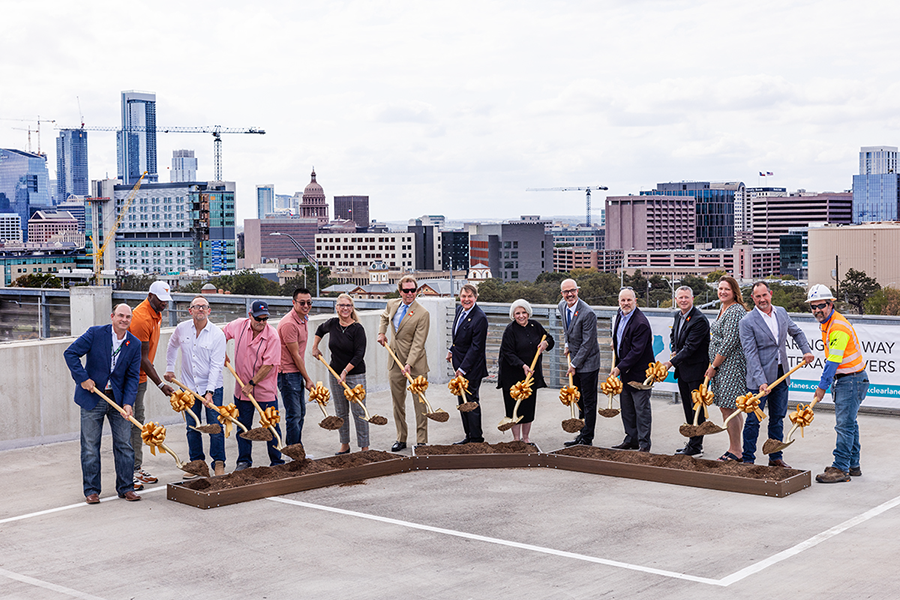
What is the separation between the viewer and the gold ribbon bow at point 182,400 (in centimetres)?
944

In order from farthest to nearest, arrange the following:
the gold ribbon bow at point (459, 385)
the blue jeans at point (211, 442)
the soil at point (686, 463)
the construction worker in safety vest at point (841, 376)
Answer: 1. the gold ribbon bow at point (459, 385)
2. the blue jeans at point (211, 442)
3. the construction worker in safety vest at point (841, 376)
4. the soil at point (686, 463)

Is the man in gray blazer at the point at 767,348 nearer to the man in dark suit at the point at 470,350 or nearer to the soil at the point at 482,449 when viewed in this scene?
the soil at the point at 482,449

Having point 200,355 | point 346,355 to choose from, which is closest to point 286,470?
point 200,355

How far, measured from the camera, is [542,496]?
9297mm

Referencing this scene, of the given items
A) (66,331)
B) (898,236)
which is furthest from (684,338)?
(898,236)

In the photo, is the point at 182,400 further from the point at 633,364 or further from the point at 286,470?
the point at 633,364

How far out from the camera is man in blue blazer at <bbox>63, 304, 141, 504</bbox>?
900cm

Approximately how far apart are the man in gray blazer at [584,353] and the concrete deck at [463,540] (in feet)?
4.03

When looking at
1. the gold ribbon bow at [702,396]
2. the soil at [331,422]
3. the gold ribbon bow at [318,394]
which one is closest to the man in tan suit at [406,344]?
the gold ribbon bow at [318,394]

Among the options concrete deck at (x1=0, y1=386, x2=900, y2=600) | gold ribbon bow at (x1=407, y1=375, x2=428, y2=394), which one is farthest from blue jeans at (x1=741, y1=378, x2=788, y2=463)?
gold ribbon bow at (x1=407, y1=375, x2=428, y2=394)

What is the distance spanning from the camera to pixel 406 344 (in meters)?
11.3

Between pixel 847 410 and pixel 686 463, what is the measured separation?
1.58m

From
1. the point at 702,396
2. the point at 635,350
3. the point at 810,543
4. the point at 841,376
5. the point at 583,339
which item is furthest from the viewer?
the point at 583,339

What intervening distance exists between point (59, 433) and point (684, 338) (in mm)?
7342
